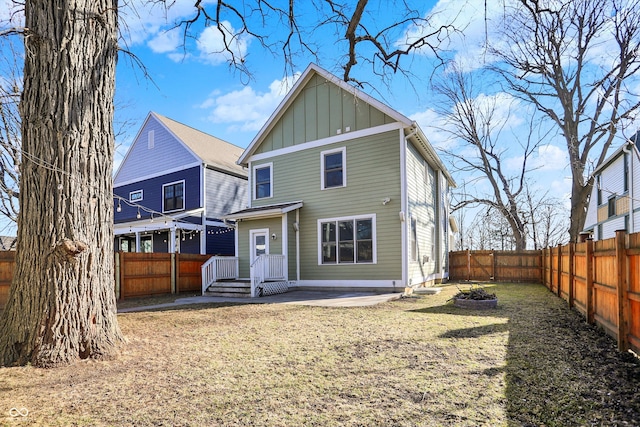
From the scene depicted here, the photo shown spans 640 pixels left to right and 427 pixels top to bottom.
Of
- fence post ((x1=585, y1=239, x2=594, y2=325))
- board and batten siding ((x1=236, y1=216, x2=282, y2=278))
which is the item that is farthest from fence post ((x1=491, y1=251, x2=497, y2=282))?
fence post ((x1=585, y1=239, x2=594, y2=325))

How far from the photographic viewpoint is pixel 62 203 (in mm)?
4383

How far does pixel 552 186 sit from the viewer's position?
30.6 m

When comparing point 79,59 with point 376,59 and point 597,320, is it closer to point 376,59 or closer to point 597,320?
point 376,59

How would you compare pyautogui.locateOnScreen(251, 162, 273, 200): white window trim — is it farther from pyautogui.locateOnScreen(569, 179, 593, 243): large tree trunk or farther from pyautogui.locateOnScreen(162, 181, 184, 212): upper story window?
pyautogui.locateOnScreen(569, 179, 593, 243): large tree trunk

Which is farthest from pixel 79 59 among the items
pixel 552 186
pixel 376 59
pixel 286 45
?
pixel 552 186

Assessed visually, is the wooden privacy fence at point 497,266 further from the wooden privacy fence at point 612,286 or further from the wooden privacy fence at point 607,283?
the wooden privacy fence at point 612,286

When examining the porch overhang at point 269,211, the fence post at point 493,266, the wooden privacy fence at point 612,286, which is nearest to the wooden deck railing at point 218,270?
the porch overhang at point 269,211

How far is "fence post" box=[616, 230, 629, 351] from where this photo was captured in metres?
4.41

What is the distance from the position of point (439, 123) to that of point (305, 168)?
37.1 ft

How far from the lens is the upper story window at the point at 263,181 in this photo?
14195mm

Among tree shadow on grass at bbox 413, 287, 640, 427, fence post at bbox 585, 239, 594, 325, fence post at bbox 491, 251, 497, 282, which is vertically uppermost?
fence post at bbox 585, 239, 594, 325

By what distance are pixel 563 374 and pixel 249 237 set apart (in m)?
11.2

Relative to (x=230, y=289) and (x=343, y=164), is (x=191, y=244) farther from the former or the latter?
(x=343, y=164)

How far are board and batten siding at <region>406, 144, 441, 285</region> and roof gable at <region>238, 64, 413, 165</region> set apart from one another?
180 cm
